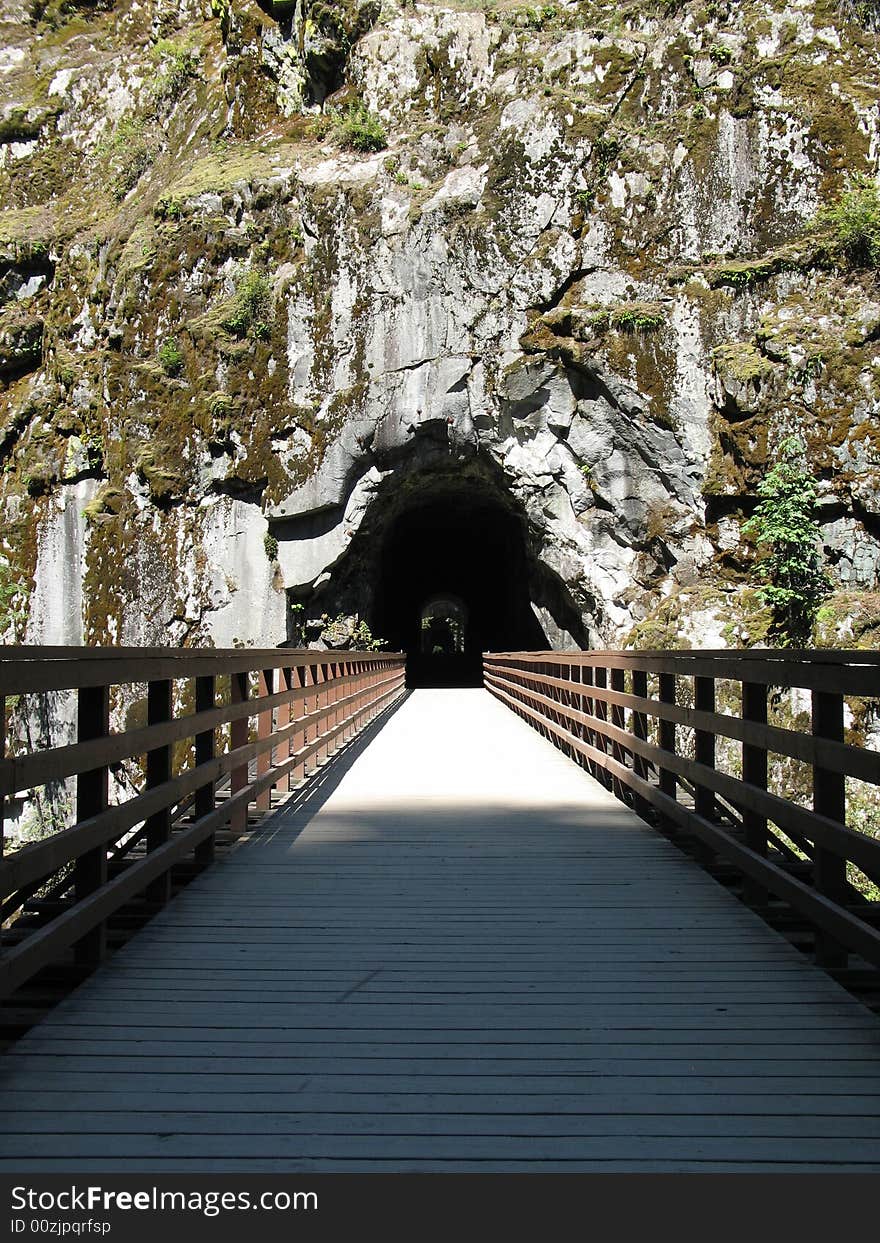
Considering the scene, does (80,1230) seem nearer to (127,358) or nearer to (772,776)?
(772,776)

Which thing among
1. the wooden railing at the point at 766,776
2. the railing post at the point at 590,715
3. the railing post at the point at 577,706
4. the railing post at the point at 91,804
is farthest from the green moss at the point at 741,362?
the railing post at the point at 91,804

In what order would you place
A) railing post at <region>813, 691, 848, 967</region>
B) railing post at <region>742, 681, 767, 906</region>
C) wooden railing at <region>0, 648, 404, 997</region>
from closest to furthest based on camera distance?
wooden railing at <region>0, 648, 404, 997</region> < railing post at <region>813, 691, 848, 967</region> < railing post at <region>742, 681, 767, 906</region>

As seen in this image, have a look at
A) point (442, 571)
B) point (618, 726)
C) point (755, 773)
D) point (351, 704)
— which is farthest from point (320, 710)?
point (442, 571)

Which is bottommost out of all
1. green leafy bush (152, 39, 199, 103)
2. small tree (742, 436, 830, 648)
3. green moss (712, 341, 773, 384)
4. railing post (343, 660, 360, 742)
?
railing post (343, 660, 360, 742)

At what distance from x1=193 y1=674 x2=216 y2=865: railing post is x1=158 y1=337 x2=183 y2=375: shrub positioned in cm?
1970

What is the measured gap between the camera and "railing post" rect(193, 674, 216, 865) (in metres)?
4.56

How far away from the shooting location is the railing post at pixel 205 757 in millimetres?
4559

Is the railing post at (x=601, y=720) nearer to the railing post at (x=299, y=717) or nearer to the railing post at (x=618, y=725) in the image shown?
the railing post at (x=618, y=725)

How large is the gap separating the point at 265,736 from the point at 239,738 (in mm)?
833

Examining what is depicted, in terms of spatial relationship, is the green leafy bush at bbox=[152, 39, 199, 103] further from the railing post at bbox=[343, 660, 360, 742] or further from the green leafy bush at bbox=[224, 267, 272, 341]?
the railing post at bbox=[343, 660, 360, 742]

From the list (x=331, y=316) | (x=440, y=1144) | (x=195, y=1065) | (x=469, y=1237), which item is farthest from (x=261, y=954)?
(x=331, y=316)

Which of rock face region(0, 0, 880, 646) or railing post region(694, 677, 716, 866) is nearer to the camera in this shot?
railing post region(694, 677, 716, 866)

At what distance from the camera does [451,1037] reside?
103 inches

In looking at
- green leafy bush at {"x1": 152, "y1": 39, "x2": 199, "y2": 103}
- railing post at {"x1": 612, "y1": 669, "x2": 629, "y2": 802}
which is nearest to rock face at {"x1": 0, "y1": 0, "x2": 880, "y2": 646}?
green leafy bush at {"x1": 152, "y1": 39, "x2": 199, "y2": 103}
